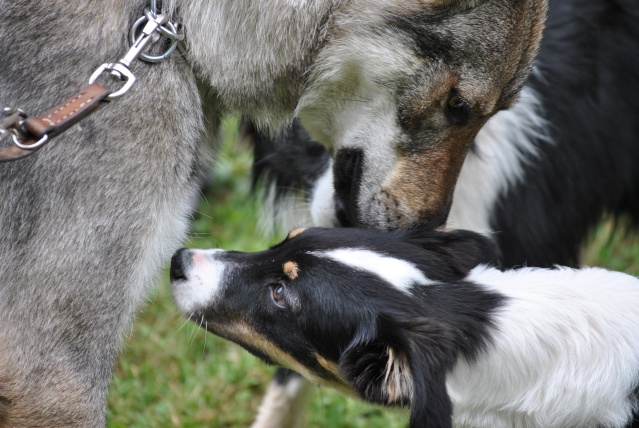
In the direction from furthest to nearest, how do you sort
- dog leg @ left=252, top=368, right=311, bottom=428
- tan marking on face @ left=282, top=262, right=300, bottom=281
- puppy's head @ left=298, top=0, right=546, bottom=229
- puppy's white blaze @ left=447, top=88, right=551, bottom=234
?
1. dog leg @ left=252, top=368, right=311, bottom=428
2. puppy's white blaze @ left=447, top=88, right=551, bottom=234
3. tan marking on face @ left=282, top=262, right=300, bottom=281
4. puppy's head @ left=298, top=0, right=546, bottom=229

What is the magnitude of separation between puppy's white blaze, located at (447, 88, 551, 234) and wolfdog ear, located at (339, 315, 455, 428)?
3.81ft

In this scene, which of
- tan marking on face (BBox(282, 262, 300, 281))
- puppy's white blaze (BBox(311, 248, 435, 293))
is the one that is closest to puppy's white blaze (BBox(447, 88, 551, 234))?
puppy's white blaze (BBox(311, 248, 435, 293))

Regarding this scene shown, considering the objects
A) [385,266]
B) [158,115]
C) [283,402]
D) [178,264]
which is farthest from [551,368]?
[283,402]

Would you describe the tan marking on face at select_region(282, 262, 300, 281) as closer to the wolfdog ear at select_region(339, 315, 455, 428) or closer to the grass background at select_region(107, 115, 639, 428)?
the wolfdog ear at select_region(339, 315, 455, 428)

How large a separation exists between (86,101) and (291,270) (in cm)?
99

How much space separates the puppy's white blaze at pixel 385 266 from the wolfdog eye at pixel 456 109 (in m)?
0.57

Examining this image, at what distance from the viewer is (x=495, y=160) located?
3.99m

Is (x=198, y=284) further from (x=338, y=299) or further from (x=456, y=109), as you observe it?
(x=456, y=109)

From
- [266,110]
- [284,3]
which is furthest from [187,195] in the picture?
[284,3]

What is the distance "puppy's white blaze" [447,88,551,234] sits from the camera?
13.0ft

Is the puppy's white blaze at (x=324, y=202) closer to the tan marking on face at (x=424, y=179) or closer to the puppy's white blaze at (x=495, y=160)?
the tan marking on face at (x=424, y=179)

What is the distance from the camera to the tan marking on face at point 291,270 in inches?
122

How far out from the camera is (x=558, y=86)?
4.09 meters

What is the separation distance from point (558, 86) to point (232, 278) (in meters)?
1.94
